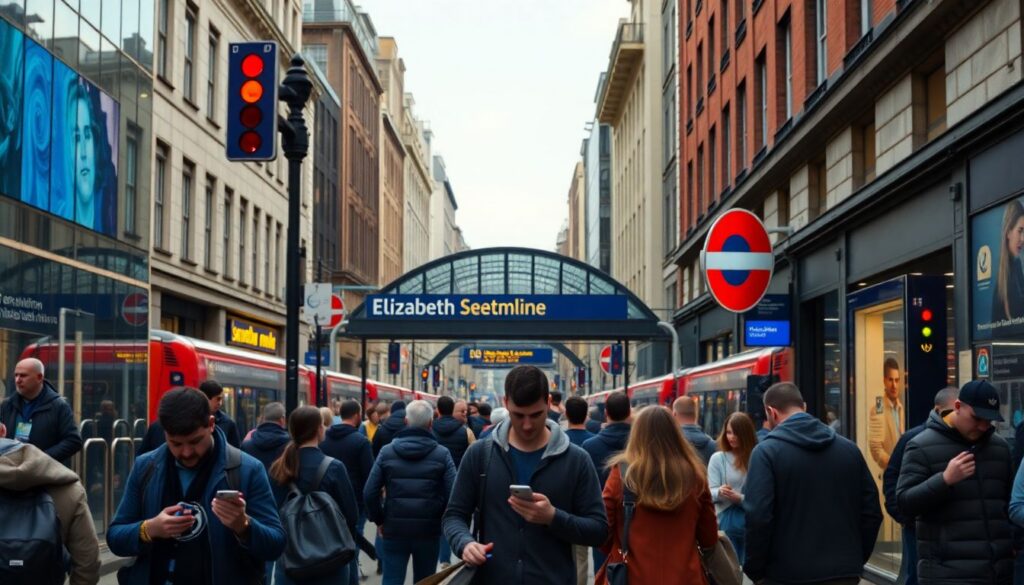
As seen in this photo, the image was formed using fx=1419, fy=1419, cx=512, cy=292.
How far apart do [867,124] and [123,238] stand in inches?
428

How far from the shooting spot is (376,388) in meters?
45.3

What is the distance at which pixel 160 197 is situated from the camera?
32969mm

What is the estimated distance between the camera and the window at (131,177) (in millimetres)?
20391

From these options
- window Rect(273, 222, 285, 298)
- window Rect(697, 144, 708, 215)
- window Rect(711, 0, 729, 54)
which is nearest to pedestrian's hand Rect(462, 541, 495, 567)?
window Rect(711, 0, 729, 54)

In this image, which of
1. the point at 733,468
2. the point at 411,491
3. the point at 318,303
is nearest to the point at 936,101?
the point at 733,468

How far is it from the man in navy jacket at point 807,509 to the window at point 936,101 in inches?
402

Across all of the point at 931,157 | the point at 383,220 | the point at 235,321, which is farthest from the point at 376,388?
the point at 383,220

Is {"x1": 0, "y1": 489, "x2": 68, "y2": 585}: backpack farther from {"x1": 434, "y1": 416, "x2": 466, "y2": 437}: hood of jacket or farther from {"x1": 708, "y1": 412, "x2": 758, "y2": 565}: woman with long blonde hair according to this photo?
{"x1": 434, "y1": 416, "x2": 466, "y2": 437}: hood of jacket

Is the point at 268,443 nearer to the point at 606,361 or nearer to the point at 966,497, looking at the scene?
the point at 966,497

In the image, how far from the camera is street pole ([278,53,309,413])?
40.9 feet

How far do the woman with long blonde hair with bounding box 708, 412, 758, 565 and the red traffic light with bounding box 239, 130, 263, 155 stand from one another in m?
4.24

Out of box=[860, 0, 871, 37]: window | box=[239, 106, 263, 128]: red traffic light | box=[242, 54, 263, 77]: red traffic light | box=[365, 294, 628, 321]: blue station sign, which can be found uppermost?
box=[860, 0, 871, 37]: window

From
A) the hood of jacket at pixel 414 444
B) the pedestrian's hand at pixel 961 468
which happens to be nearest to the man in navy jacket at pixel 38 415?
the hood of jacket at pixel 414 444

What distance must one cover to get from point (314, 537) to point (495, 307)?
26.3 m
